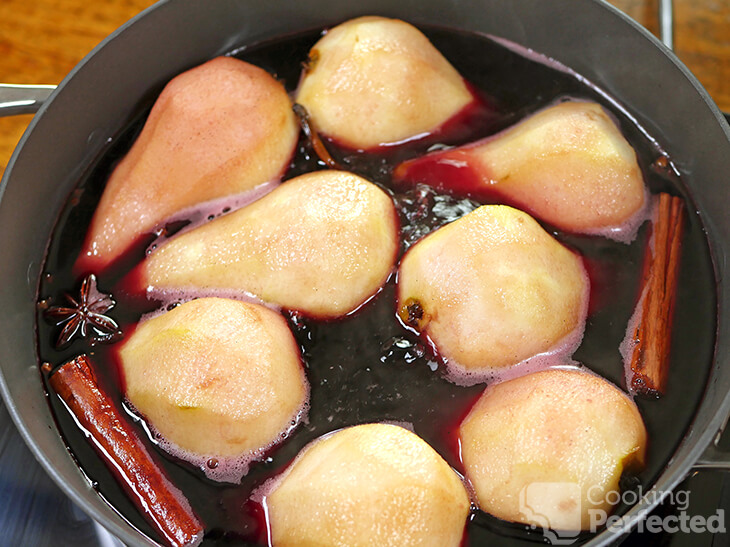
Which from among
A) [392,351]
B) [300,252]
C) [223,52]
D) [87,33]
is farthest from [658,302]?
[87,33]

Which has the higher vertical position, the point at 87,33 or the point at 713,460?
the point at 87,33

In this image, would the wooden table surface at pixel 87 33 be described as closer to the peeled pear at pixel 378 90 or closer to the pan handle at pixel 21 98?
the pan handle at pixel 21 98

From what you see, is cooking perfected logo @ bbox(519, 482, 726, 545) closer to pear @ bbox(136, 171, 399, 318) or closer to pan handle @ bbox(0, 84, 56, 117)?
pear @ bbox(136, 171, 399, 318)

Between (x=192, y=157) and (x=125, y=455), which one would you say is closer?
(x=125, y=455)

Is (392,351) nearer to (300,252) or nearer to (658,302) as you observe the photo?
(300,252)

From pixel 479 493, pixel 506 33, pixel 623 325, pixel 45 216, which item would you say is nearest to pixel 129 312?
pixel 45 216

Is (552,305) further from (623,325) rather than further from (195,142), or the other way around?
(195,142)
